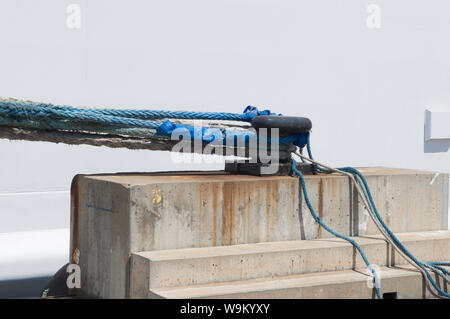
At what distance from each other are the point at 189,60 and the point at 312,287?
7.71ft

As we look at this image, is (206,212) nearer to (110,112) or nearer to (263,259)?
(263,259)

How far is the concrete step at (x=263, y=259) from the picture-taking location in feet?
8.82

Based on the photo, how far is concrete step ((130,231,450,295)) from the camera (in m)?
2.69

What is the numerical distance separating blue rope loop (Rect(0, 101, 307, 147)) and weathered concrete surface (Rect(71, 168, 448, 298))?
0.20m

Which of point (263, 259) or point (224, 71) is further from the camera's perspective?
point (224, 71)

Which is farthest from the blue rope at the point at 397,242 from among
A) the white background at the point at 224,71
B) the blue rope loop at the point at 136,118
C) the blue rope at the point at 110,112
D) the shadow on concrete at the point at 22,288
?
the shadow on concrete at the point at 22,288

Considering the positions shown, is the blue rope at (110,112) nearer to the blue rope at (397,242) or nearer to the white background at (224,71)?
the blue rope at (397,242)

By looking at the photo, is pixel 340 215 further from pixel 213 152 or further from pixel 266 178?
pixel 213 152

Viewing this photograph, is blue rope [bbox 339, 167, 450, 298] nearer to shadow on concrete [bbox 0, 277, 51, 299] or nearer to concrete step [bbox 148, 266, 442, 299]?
concrete step [bbox 148, 266, 442, 299]

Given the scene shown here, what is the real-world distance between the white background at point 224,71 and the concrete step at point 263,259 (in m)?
1.76

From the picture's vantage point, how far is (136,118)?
3332mm

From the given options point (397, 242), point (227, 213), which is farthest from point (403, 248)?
point (227, 213)

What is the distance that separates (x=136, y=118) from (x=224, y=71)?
163 centimetres

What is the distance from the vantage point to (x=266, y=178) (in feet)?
10.3
